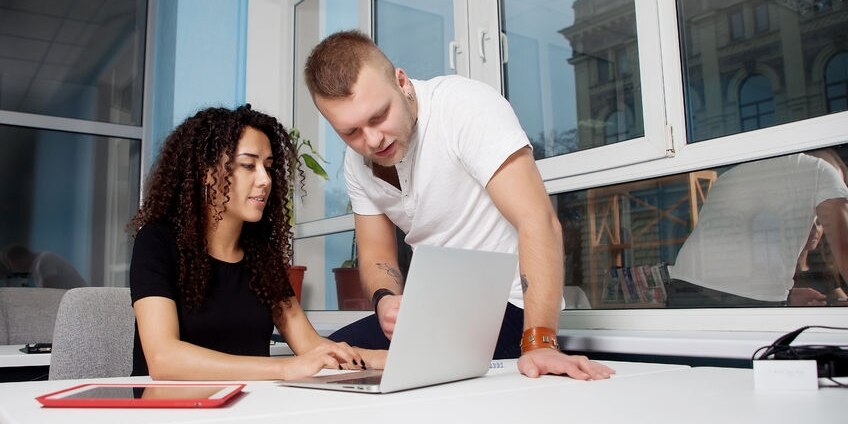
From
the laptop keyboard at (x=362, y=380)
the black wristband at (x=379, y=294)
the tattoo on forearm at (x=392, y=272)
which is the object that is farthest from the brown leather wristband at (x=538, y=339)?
the tattoo on forearm at (x=392, y=272)

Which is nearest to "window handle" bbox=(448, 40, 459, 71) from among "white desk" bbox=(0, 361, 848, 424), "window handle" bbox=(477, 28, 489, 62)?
"window handle" bbox=(477, 28, 489, 62)

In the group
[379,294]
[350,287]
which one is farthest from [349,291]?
[379,294]

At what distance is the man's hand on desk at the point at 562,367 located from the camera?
107 centimetres

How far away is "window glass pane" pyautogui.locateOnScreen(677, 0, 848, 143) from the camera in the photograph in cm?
174

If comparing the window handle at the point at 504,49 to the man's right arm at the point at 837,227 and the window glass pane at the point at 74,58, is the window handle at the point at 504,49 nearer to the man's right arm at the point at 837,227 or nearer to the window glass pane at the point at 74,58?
the man's right arm at the point at 837,227

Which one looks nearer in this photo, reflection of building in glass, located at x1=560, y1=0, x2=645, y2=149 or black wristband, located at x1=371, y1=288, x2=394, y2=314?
black wristband, located at x1=371, y1=288, x2=394, y2=314

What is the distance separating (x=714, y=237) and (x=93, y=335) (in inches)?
65.1

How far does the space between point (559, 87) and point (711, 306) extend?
0.87 metres

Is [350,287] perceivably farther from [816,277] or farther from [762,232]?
[816,277]

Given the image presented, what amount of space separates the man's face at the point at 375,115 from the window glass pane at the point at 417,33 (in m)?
1.12

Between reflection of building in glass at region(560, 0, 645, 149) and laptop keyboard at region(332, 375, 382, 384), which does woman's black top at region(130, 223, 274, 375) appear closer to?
laptop keyboard at region(332, 375, 382, 384)

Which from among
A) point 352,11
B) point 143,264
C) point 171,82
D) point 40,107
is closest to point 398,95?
point 143,264

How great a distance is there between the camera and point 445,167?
1.66m

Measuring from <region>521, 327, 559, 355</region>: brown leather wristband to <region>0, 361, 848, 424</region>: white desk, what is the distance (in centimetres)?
23
